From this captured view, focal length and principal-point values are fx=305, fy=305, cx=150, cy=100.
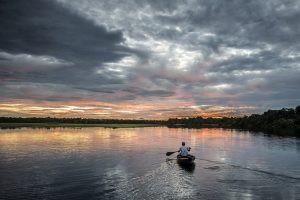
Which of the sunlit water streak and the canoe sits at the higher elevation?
the canoe

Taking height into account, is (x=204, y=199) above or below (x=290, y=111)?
below

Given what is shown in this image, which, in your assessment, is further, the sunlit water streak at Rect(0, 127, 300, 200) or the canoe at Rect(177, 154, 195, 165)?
the canoe at Rect(177, 154, 195, 165)

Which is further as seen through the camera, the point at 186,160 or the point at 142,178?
the point at 186,160

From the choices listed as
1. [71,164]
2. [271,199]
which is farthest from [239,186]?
[71,164]

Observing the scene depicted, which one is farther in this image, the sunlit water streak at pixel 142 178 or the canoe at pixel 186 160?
the canoe at pixel 186 160

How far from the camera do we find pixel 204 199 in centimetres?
2902

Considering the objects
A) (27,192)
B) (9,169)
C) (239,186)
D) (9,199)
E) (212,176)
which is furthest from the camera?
(9,169)

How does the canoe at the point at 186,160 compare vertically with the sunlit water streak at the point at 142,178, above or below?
above

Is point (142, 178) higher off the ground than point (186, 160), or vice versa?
point (186, 160)

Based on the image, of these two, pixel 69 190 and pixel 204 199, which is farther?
pixel 69 190

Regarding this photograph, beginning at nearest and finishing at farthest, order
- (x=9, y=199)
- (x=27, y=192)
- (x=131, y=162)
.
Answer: (x=9, y=199), (x=27, y=192), (x=131, y=162)

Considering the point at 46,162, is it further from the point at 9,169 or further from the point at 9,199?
the point at 9,199

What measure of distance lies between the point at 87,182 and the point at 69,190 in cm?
404

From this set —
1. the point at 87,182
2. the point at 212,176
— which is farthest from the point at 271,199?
the point at 87,182
